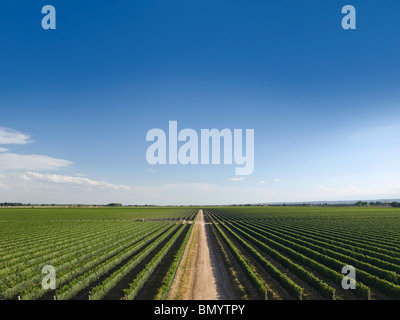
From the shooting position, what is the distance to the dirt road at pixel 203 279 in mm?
17094

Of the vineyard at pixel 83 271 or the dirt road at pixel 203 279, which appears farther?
the dirt road at pixel 203 279

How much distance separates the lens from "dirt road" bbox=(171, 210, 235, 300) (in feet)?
56.1

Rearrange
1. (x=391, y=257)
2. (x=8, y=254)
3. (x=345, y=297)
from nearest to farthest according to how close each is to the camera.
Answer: (x=345, y=297)
(x=391, y=257)
(x=8, y=254)

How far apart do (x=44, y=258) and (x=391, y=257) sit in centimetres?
3629

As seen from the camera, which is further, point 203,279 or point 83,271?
point 83,271

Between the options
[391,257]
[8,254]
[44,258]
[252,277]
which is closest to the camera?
[252,277]

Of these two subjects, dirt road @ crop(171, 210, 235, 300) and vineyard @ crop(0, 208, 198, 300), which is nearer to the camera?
vineyard @ crop(0, 208, 198, 300)

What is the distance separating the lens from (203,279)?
20.4 m
